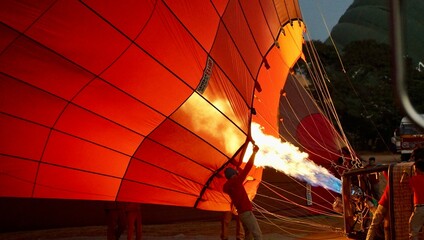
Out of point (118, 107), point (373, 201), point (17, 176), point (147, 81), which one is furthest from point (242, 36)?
point (17, 176)

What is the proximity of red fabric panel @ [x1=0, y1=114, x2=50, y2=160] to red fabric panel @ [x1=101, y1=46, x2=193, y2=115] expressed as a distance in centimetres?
113

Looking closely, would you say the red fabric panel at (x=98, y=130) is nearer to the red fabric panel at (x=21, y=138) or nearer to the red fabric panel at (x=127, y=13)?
the red fabric panel at (x=21, y=138)

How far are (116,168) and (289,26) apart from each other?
3.82 metres

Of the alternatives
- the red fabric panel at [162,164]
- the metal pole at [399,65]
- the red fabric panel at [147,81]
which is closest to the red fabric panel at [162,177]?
the red fabric panel at [162,164]

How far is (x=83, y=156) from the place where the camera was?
7.59 meters

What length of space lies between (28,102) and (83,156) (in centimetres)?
116

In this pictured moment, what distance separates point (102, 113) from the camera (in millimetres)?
7180

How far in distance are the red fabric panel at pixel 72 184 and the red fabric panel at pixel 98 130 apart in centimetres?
56

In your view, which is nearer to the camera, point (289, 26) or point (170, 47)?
point (170, 47)

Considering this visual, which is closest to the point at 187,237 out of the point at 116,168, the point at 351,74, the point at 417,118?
the point at 116,168

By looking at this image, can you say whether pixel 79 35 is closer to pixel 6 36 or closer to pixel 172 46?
pixel 6 36

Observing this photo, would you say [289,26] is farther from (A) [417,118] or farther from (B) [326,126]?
(A) [417,118]

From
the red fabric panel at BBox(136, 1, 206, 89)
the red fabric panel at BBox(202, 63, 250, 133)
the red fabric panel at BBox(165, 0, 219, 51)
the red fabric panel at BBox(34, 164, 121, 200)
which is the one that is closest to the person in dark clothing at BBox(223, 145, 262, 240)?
the red fabric panel at BBox(202, 63, 250, 133)

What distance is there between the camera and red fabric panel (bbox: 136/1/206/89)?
6887mm
